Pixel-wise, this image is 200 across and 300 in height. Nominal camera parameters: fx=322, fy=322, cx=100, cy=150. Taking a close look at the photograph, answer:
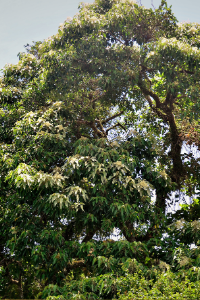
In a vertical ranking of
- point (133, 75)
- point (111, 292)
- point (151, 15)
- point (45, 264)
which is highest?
point (151, 15)

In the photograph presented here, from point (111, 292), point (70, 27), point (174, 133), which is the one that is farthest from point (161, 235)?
point (70, 27)

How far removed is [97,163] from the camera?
17.2 ft

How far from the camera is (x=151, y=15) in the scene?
6676 mm

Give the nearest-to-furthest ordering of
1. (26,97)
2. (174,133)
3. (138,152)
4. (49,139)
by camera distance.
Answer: (49,139), (138,152), (26,97), (174,133)

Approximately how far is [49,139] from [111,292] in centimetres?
260

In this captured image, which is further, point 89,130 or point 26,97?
point 89,130

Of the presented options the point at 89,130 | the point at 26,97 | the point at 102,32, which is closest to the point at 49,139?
the point at 26,97

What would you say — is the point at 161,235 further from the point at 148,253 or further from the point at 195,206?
the point at 195,206

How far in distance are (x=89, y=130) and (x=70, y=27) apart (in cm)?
226

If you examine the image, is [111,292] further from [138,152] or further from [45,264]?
[138,152]

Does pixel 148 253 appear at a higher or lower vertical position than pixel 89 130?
lower

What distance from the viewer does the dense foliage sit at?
480 cm

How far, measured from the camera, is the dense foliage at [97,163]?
4.80m

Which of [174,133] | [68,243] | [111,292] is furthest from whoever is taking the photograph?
[174,133]
